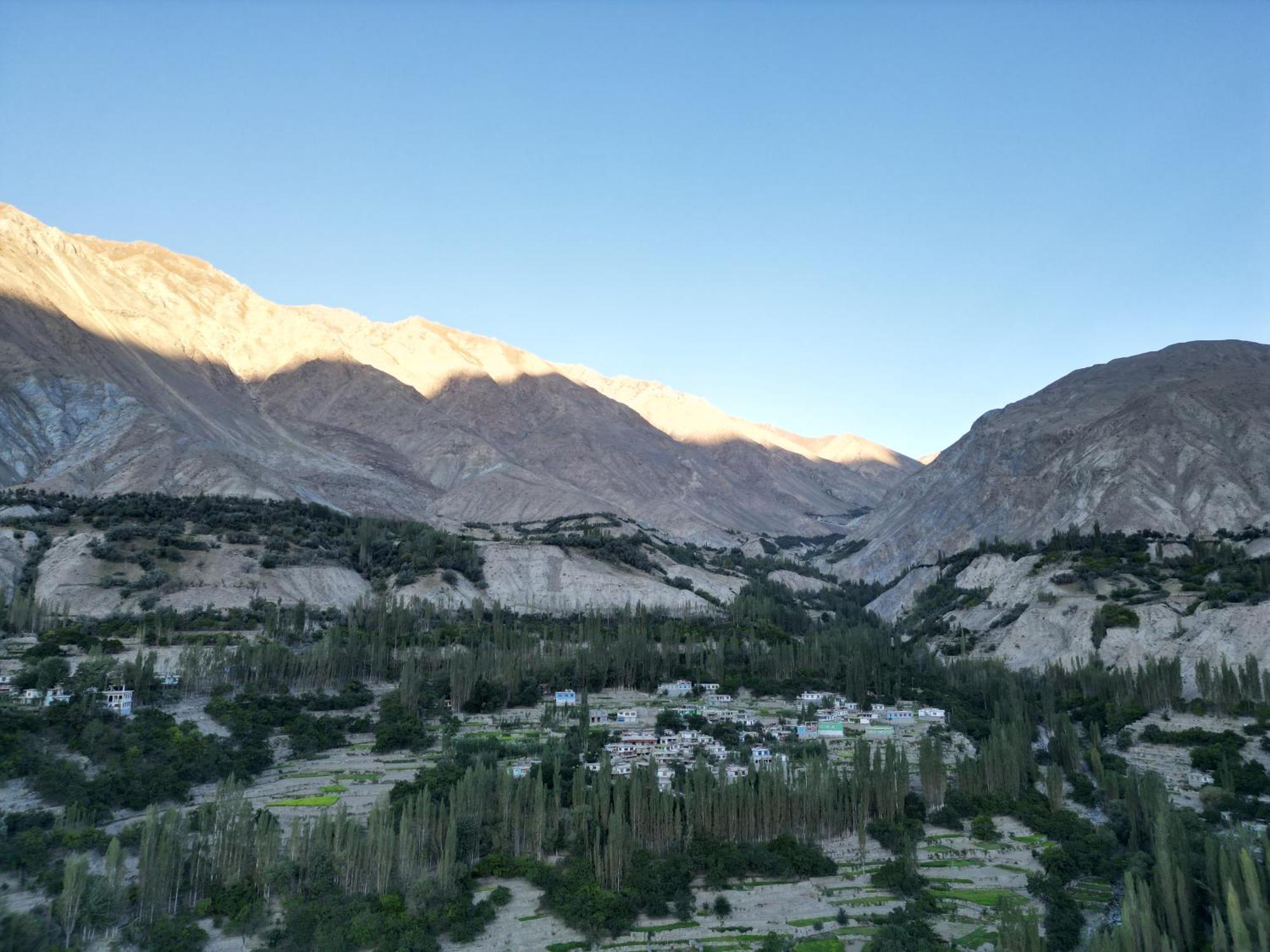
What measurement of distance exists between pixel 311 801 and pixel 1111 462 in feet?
329

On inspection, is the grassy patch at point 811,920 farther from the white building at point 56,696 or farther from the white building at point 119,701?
the white building at point 56,696

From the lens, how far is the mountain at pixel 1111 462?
102375mm

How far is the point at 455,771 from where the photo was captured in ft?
141

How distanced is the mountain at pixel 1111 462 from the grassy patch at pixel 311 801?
86919 millimetres

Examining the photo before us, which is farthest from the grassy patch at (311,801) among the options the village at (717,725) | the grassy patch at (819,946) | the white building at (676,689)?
the white building at (676,689)

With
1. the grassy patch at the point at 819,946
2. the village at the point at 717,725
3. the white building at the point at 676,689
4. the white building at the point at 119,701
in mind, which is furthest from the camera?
the white building at the point at 676,689

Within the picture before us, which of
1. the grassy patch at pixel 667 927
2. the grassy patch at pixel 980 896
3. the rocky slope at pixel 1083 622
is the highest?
the rocky slope at pixel 1083 622

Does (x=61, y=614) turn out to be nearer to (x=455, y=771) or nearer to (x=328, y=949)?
(x=455, y=771)

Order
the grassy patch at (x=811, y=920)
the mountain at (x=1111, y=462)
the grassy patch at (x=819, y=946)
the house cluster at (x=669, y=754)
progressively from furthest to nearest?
the mountain at (x=1111, y=462) < the house cluster at (x=669, y=754) < the grassy patch at (x=811, y=920) < the grassy patch at (x=819, y=946)

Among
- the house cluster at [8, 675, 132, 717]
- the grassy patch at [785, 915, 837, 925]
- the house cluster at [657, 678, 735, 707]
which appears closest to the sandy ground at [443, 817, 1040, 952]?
the grassy patch at [785, 915, 837, 925]

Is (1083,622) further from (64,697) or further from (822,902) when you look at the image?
(64,697)

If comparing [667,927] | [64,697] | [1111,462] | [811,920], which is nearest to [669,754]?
[667,927]

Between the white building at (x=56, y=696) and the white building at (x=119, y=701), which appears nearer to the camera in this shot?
the white building at (x=56, y=696)

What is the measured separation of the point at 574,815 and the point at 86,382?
381 feet
